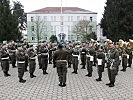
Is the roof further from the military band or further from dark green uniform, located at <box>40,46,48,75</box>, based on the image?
dark green uniform, located at <box>40,46,48,75</box>

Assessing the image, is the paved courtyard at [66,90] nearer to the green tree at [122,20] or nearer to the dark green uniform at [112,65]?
the dark green uniform at [112,65]

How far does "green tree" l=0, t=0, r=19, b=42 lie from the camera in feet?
91.8

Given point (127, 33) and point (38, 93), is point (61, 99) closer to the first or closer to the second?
point (38, 93)

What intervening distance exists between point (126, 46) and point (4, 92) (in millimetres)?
8959

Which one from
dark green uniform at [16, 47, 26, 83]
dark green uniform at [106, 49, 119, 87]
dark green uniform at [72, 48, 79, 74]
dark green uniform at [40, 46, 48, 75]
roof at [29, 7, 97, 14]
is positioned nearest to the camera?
dark green uniform at [106, 49, 119, 87]

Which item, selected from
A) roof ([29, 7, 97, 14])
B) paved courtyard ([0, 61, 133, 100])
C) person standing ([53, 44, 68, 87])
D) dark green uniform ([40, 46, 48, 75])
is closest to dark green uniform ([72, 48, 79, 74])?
dark green uniform ([40, 46, 48, 75])

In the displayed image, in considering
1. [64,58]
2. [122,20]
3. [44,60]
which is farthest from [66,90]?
[122,20]

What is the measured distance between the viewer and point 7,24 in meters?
28.3

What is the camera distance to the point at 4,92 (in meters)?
8.33

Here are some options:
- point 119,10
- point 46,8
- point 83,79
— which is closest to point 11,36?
point 119,10

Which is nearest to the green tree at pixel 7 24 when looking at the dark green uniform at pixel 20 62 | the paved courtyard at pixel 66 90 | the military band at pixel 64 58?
the military band at pixel 64 58

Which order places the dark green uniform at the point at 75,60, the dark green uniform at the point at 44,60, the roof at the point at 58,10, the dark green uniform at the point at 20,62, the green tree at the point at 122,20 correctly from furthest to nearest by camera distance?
the roof at the point at 58,10, the green tree at the point at 122,20, the dark green uniform at the point at 75,60, the dark green uniform at the point at 44,60, the dark green uniform at the point at 20,62

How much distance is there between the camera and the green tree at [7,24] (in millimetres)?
27969

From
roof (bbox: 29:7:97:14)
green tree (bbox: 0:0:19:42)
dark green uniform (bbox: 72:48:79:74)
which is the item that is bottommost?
dark green uniform (bbox: 72:48:79:74)
